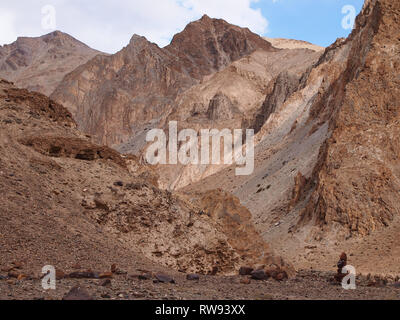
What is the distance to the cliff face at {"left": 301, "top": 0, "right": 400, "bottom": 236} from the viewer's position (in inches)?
986

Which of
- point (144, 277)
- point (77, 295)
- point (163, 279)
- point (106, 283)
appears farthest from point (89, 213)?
point (77, 295)

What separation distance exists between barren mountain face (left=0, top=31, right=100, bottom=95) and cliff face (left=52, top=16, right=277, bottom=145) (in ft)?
50.3

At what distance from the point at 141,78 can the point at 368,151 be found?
87.1 m

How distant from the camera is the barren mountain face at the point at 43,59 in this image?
133738 mm

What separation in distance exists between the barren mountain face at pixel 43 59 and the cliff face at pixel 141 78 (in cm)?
1534

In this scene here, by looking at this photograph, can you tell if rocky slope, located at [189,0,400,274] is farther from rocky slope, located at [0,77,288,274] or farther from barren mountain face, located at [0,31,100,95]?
barren mountain face, located at [0,31,100,95]

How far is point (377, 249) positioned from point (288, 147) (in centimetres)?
2095

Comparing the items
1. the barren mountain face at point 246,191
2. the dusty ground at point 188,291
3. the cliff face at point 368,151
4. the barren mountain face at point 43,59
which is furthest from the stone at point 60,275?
the barren mountain face at point 43,59

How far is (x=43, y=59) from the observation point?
151m

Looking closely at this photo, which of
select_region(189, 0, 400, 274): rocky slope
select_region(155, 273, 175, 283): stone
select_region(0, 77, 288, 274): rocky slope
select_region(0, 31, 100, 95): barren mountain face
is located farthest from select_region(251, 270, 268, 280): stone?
select_region(0, 31, 100, 95): barren mountain face

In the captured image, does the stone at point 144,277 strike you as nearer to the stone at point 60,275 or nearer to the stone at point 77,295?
the stone at point 60,275

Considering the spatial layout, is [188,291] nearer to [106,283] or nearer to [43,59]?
[106,283]

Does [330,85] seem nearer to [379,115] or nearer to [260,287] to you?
[379,115]

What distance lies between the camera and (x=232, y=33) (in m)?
130
